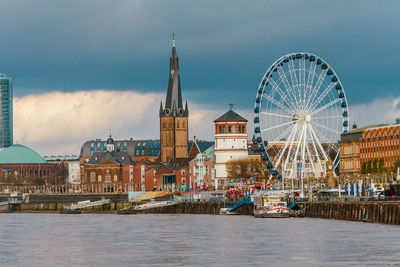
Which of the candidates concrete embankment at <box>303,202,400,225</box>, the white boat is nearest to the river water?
concrete embankment at <box>303,202,400,225</box>

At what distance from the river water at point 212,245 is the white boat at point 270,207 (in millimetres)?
17895

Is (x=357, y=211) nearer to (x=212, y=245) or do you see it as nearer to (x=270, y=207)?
(x=270, y=207)

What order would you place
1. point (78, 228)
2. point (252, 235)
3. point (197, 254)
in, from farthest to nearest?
point (78, 228), point (252, 235), point (197, 254)

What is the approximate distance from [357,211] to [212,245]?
1369 inches

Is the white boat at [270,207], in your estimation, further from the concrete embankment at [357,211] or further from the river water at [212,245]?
the river water at [212,245]

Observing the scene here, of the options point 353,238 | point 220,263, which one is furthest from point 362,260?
point 353,238

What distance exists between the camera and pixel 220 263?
3056 inches

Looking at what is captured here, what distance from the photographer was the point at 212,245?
9288 centimetres

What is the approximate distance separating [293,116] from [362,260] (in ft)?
270

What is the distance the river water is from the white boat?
1789 centimetres

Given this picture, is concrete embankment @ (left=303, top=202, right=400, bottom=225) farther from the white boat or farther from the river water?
the white boat

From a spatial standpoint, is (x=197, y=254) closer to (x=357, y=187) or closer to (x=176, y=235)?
(x=176, y=235)

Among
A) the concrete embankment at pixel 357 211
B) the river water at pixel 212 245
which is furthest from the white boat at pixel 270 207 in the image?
Answer: the river water at pixel 212 245

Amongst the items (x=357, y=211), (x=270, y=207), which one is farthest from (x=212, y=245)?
(x=270, y=207)
